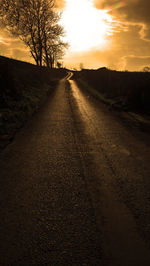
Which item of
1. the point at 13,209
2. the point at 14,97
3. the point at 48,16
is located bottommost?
the point at 13,209

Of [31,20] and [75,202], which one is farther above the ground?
Answer: [31,20]

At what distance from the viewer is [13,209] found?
2.52m

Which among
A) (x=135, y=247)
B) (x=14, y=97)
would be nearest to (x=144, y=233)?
(x=135, y=247)

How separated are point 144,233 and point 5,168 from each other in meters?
3.02

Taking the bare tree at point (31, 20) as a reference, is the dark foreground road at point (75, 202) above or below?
below

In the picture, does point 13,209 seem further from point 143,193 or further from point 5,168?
point 143,193

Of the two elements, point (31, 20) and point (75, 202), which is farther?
point (31, 20)

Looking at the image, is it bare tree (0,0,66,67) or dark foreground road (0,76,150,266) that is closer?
dark foreground road (0,76,150,266)

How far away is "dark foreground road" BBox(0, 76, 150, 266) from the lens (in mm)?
1924

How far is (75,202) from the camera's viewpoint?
2703 mm

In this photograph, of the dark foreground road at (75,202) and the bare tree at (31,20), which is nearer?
the dark foreground road at (75,202)

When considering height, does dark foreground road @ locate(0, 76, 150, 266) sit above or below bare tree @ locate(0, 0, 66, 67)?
below

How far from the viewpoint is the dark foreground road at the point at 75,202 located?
6.31 feet

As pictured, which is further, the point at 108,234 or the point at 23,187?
the point at 23,187
